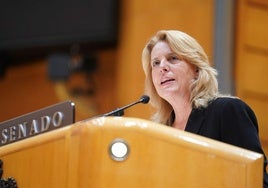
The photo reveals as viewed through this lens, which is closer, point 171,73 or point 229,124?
point 229,124

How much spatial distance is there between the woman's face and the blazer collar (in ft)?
0.63

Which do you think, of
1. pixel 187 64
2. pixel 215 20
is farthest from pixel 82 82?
pixel 187 64

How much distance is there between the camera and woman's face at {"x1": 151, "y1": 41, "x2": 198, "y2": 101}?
2406mm

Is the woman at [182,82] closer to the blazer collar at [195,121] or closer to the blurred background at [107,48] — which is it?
the blazer collar at [195,121]

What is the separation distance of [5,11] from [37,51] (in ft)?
1.73

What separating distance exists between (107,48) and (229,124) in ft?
13.8

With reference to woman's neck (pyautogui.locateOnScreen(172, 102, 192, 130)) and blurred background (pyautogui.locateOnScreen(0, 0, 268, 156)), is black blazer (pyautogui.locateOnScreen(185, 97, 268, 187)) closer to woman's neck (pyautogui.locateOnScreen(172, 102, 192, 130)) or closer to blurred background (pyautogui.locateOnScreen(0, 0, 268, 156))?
woman's neck (pyautogui.locateOnScreen(172, 102, 192, 130))

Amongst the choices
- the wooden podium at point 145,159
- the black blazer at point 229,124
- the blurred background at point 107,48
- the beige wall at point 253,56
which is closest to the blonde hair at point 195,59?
the black blazer at point 229,124

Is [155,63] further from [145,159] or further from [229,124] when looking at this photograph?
[145,159]

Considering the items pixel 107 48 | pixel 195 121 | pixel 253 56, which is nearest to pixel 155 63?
pixel 195 121

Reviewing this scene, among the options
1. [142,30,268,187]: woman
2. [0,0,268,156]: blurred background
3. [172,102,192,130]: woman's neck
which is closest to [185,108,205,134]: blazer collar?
[142,30,268,187]: woman

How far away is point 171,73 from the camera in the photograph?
2.40 m

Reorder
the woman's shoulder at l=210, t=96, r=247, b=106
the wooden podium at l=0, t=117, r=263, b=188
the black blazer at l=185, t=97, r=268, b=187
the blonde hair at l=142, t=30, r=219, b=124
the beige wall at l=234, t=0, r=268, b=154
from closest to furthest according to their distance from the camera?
the wooden podium at l=0, t=117, r=263, b=188 < the black blazer at l=185, t=97, r=268, b=187 < the woman's shoulder at l=210, t=96, r=247, b=106 < the blonde hair at l=142, t=30, r=219, b=124 < the beige wall at l=234, t=0, r=268, b=154

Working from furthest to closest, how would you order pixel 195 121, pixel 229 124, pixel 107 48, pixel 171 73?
pixel 107 48
pixel 171 73
pixel 195 121
pixel 229 124
